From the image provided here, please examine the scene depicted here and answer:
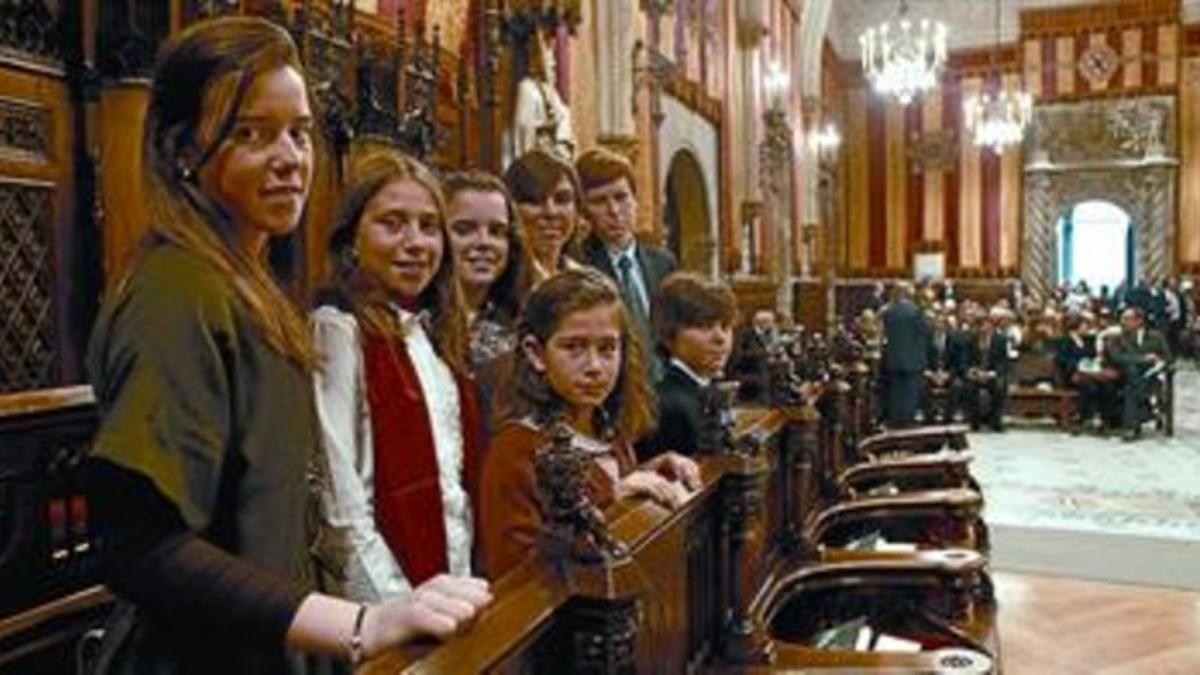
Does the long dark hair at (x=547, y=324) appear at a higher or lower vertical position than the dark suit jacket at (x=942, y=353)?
higher

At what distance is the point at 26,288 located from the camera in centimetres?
373

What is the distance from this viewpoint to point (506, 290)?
260cm

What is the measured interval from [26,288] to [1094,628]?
447cm

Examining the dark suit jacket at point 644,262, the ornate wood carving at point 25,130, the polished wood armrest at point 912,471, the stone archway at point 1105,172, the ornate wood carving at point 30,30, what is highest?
the stone archway at point 1105,172

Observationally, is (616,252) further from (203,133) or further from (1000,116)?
(1000,116)

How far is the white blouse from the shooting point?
1588mm

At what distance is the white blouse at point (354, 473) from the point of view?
1.59 metres

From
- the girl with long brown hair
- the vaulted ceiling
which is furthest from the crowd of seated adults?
the girl with long brown hair

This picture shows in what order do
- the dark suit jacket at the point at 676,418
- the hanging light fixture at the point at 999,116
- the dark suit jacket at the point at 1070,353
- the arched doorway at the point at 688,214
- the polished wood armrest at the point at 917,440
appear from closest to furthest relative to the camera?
1. the dark suit jacket at the point at 676,418
2. the polished wood armrest at the point at 917,440
3. the arched doorway at the point at 688,214
4. the dark suit jacket at the point at 1070,353
5. the hanging light fixture at the point at 999,116

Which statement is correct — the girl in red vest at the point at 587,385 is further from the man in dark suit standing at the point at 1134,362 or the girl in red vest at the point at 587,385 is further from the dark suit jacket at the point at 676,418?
the man in dark suit standing at the point at 1134,362

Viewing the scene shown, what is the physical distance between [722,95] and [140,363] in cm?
1185

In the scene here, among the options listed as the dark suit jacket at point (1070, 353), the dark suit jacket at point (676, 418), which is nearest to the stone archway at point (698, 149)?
the dark suit jacket at point (1070, 353)

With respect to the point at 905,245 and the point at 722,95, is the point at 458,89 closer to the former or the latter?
the point at 722,95

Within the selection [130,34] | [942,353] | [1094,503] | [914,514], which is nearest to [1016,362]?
[942,353]
